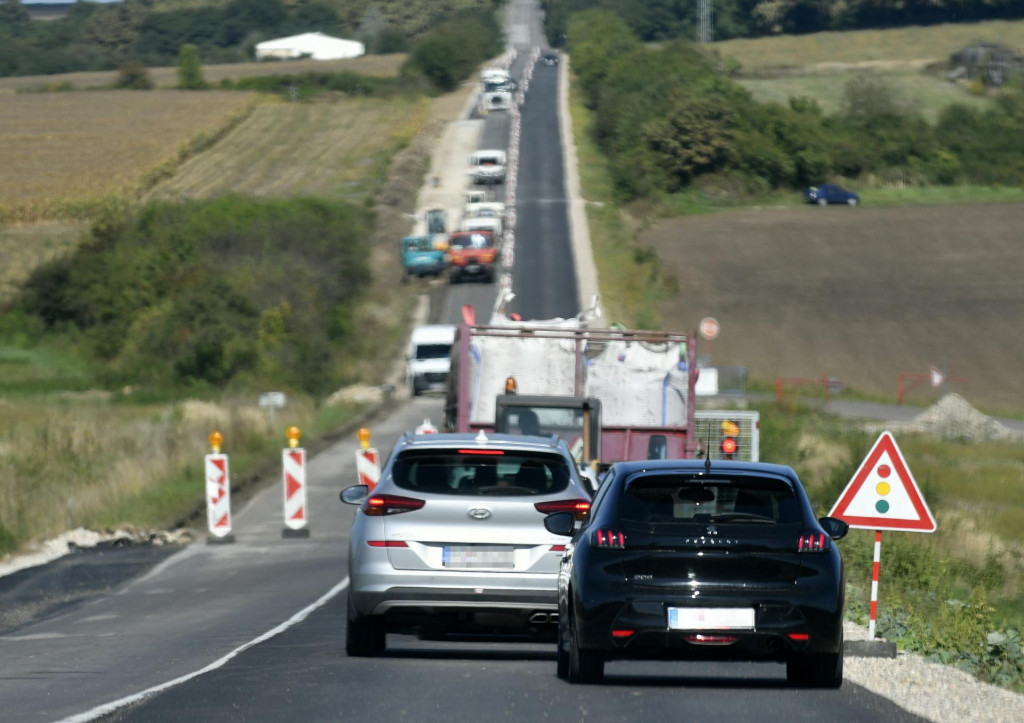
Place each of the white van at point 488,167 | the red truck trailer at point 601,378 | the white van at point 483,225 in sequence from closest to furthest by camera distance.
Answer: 1. the red truck trailer at point 601,378
2. the white van at point 483,225
3. the white van at point 488,167

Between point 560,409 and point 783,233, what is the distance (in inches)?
2147

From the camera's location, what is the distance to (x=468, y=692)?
33.3 feet

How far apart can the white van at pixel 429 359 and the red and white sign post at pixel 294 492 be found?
21.7 metres

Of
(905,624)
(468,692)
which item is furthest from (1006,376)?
(468,692)

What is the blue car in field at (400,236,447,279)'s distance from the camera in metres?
63.3

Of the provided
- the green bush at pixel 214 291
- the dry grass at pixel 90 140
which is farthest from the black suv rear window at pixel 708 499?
the dry grass at pixel 90 140

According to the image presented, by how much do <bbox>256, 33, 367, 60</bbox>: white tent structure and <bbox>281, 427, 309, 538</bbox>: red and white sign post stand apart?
139534 millimetres

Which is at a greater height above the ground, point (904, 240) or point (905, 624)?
point (905, 624)

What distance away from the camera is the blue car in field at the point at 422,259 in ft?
208

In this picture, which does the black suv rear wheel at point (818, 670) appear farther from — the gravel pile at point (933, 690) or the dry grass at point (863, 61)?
the dry grass at point (863, 61)

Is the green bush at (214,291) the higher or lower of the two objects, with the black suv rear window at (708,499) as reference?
lower

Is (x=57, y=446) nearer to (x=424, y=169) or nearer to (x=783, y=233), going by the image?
(x=783, y=233)

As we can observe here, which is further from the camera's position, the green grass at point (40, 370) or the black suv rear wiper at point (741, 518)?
the green grass at point (40, 370)

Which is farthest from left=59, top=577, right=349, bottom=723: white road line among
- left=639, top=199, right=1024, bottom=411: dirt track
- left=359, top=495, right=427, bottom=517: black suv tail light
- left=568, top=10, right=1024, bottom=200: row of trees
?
left=568, top=10, right=1024, bottom=200: row of trees
